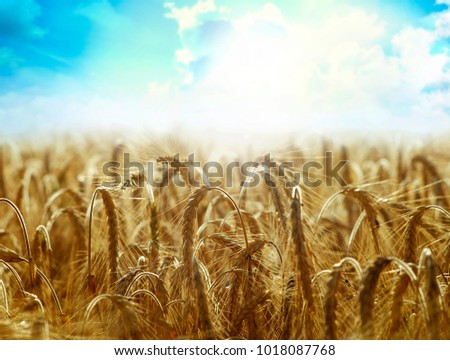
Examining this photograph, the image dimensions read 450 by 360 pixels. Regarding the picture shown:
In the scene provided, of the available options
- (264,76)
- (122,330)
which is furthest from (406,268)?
(264,76)

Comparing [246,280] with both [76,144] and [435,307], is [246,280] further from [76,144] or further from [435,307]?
[76,144]

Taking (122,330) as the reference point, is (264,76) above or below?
above

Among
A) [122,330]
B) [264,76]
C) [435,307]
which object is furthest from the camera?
[264,76]

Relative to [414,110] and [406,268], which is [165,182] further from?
[414,110]

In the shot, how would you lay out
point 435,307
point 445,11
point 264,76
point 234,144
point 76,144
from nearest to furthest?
point 435,307
point 445,11
point 264,76
point 234,144
point 76,144

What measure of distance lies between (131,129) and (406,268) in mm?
2135

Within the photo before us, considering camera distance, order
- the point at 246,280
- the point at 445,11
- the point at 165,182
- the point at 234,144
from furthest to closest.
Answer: the point at 234,144 → the point at 445,11 → the point at 165,182 → the point at 246,280

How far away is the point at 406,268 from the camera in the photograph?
1668 mm

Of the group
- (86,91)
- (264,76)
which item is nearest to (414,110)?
(264,76)

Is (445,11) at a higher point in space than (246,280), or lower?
higher

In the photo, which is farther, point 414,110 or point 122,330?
point 414,110

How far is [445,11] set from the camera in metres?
2.91

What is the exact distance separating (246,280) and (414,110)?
1.83m
